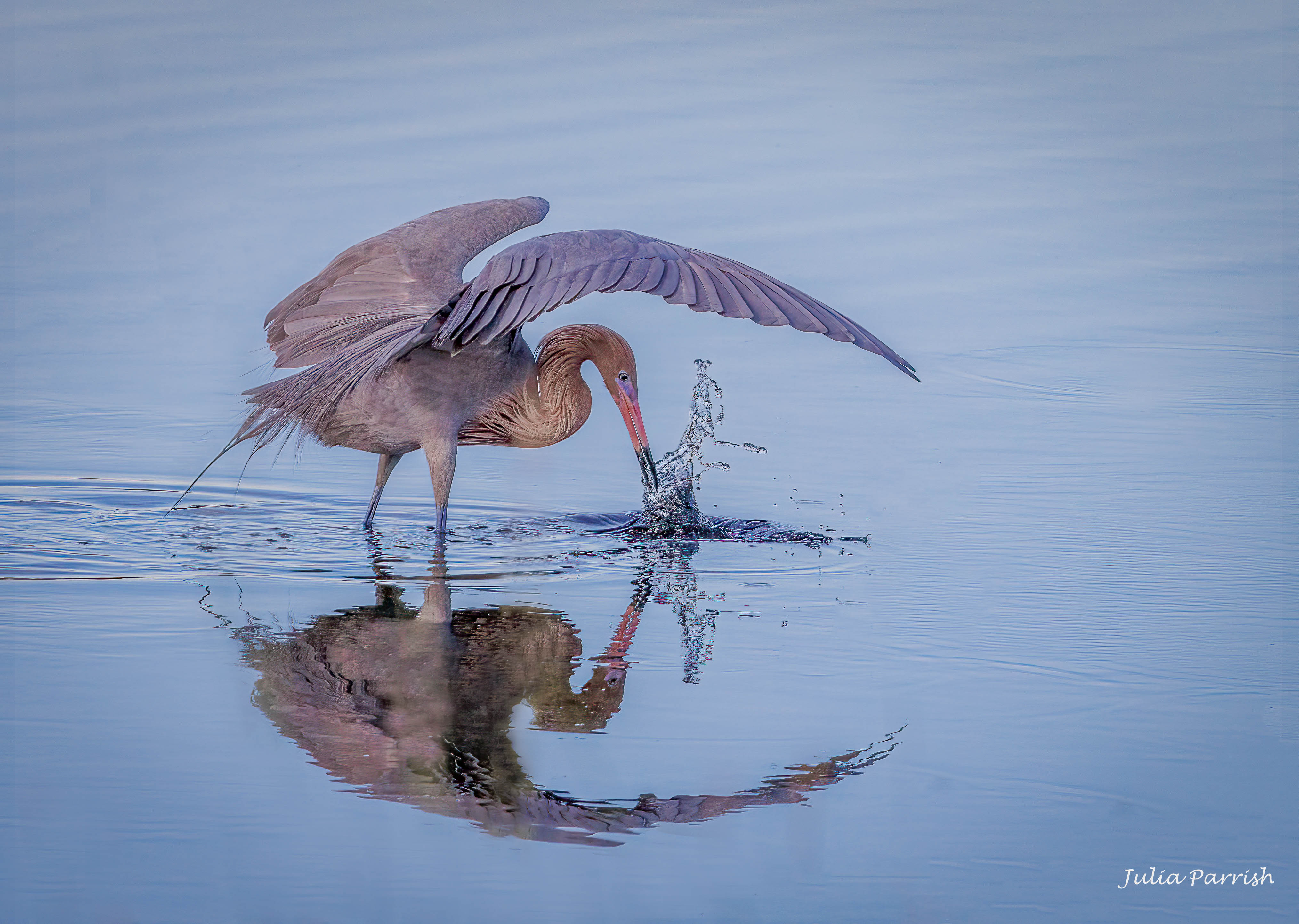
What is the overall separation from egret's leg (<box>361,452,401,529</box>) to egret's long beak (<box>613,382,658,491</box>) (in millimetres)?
1081

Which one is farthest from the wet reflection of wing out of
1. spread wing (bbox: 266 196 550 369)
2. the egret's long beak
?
spread wing (bbox: 266 196 550 369)

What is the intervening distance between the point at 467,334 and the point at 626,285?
122 centimetres

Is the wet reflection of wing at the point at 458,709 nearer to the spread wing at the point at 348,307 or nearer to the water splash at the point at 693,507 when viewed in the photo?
the water splash at the point at 693,507

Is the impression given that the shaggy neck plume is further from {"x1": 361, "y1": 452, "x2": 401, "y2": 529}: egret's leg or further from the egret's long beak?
{"x1": 361, "y1": 452, "x2": 401, "y2": 529}: egret's leg

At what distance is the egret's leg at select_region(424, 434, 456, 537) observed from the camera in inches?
284

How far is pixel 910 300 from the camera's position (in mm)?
10508

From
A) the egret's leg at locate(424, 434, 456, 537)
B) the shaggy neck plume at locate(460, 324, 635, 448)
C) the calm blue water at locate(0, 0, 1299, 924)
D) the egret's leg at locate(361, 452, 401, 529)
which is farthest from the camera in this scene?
the shaggy neck plume at locate(460, 324, 635, 448)

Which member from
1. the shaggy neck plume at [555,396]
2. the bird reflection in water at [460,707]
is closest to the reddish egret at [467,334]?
the shaggy neck plume at [555,396]

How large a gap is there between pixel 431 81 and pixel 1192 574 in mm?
9665

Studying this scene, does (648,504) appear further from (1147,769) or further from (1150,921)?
(1150,921)

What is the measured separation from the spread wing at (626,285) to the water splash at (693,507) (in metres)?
0.86

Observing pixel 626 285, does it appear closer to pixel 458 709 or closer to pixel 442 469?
pixel 442 469

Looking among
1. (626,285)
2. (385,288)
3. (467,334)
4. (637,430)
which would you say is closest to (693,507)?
(637,430)

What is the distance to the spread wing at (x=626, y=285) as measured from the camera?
19.8ft
